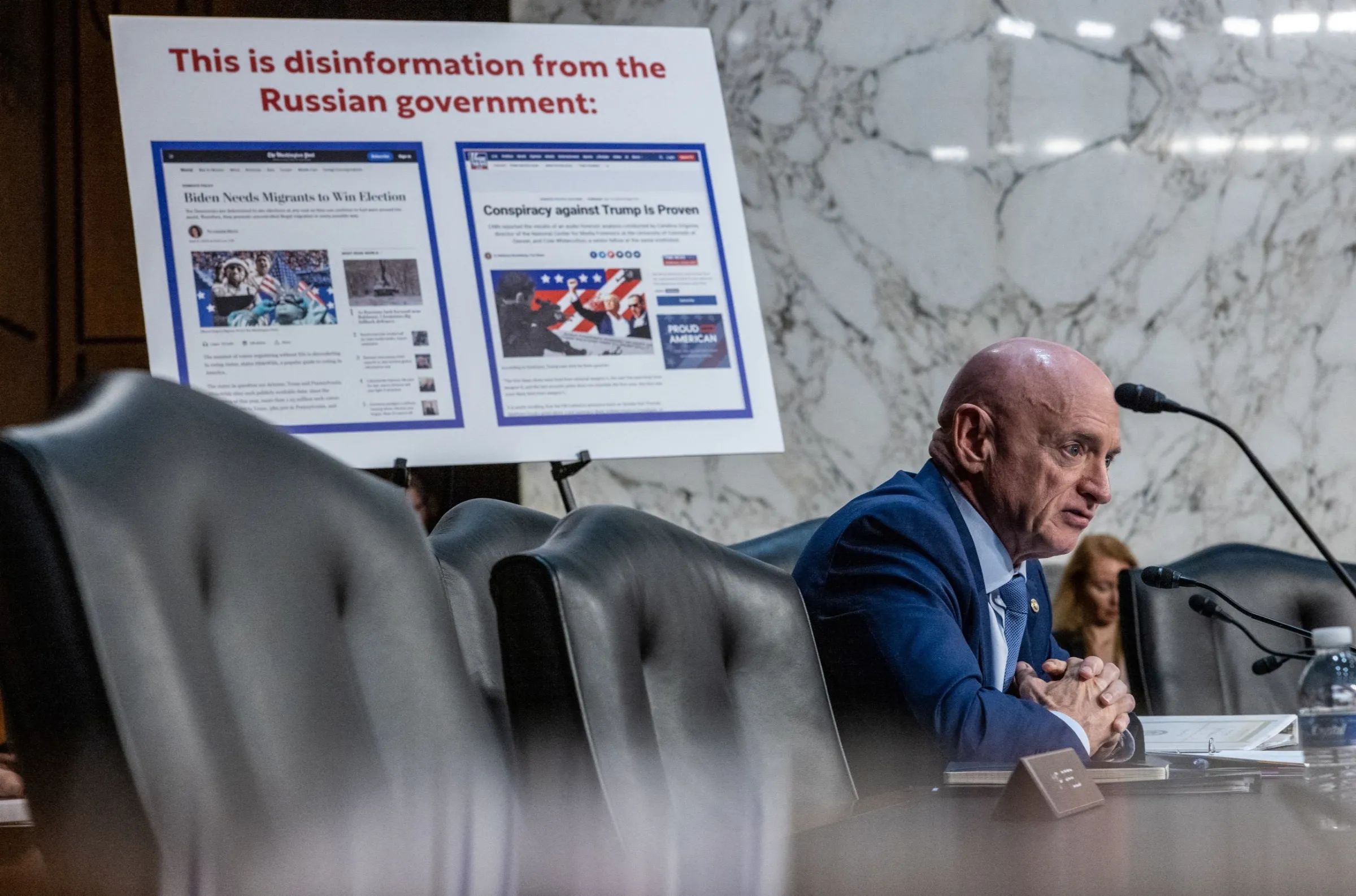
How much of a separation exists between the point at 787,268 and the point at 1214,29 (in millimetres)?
1400

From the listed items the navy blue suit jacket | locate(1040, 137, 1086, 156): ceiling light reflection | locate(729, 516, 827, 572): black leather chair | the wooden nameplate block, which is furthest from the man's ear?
locate(1040, 137, 1086, 156): ceiling light reflection

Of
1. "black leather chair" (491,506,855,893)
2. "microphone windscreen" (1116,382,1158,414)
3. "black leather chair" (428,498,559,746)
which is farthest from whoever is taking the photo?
"microphone windscreen" (1116,382,1158,414)

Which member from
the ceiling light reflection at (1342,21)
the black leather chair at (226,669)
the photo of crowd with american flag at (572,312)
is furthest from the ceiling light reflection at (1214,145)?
the black leather chair at (226,669)

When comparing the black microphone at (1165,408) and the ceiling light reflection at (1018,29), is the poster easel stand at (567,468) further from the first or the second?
the ceiling light reflection at (1018,29)

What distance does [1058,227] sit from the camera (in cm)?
422

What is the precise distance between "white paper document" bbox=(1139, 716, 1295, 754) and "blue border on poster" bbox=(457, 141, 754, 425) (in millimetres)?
1139

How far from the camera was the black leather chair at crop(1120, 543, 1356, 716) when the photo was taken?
2.65 m

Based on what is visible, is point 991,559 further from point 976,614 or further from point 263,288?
point 263,288

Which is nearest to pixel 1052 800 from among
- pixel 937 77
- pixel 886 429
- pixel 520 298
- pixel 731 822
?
pixel 731 822

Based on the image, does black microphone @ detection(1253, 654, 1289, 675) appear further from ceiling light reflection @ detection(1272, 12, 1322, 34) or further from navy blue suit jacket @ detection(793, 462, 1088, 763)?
ceiling light reflection @ detection(1272, 12, 1322, 34)

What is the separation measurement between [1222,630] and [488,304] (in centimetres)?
148

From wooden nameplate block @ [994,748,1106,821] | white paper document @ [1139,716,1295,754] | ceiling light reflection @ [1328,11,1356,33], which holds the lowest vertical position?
white paper document @ [1139,716,1295,754]

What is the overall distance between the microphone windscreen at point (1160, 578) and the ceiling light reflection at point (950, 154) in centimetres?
227

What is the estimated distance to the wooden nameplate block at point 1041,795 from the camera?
125 cm
